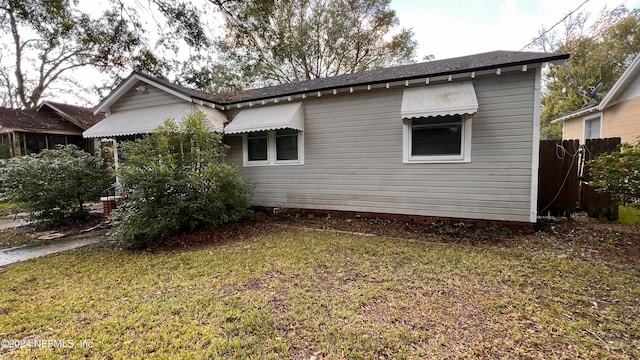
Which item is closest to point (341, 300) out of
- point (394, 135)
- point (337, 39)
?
point (394, 135)

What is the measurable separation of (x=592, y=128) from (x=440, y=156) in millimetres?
11633

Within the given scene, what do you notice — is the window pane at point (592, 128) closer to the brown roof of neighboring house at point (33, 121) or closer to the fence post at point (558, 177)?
the fence post at point (558, 177)

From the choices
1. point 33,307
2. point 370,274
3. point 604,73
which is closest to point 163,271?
point 33,307

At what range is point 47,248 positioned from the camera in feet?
20.6

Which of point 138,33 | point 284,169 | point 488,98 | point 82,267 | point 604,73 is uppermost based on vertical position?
point 604,73

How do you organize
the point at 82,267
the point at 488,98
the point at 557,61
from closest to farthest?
the point at 82,267 → the point at 557,61 → the point at 488,98

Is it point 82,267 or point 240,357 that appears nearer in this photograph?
point 240,357

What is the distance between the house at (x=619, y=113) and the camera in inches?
361

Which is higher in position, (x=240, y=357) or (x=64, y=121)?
(x=64, y=121)

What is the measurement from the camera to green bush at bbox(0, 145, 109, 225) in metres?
7.49

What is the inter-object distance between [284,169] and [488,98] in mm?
5902

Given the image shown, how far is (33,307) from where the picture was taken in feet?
11.6

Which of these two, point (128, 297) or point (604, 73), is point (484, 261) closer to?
point (128, 297)

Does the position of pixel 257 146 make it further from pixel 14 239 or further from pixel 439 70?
pixel 14 239
